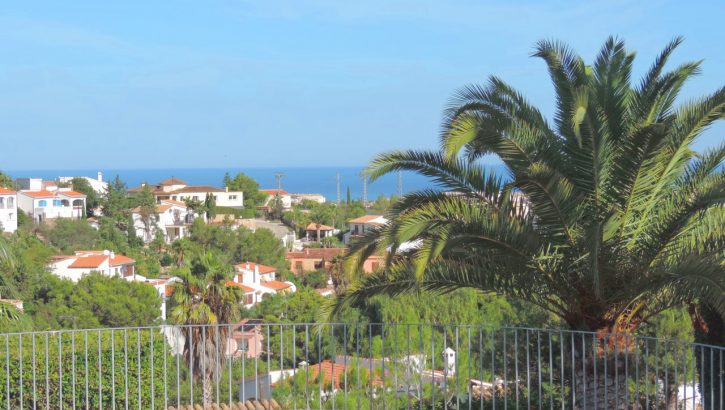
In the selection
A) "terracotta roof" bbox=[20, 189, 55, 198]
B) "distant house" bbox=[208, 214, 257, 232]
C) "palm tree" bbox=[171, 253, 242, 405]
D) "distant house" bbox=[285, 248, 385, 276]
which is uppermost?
"terracotta roof" bbox=[20, 189, 55, 198]

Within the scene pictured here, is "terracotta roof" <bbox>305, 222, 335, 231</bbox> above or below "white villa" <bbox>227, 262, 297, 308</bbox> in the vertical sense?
above

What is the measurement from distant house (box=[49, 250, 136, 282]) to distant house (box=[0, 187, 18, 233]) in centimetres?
1947

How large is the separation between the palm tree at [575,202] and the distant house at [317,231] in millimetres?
72178

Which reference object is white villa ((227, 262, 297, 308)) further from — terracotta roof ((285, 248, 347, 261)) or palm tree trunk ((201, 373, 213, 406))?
palm tree trunk ((201, 373, 213, 406))

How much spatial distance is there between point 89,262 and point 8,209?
79.0 ft

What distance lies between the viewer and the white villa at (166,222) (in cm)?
7894

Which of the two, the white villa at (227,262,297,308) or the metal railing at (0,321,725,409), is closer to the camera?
the metal railing at (0,321,725,409)

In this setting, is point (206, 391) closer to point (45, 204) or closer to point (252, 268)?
point (252, 268)

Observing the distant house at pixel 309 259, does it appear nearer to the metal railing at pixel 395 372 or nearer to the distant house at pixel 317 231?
the distant house at pixel 317 231

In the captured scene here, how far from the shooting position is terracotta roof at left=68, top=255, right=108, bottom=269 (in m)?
51.4

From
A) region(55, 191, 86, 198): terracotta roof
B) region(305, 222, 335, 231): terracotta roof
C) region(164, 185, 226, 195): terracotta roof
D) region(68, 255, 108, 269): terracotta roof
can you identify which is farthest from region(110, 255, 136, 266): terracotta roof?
region(164, 185, 226, 195): terracotta roof

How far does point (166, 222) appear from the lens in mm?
82688

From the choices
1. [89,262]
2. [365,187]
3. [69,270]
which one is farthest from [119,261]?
[365,187]

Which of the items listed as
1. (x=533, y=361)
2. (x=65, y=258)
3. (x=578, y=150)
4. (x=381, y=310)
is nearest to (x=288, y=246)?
(x=65, y=258)
